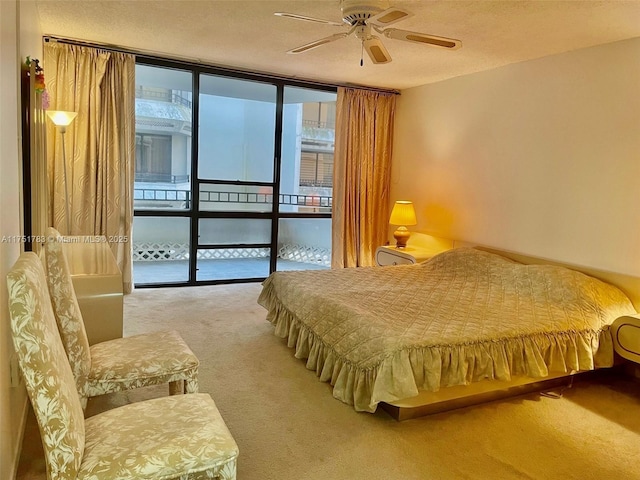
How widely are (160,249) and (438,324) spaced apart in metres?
3.64

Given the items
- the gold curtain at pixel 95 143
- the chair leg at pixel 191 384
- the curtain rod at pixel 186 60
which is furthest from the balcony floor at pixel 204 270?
the chair leg at pixel 191 384

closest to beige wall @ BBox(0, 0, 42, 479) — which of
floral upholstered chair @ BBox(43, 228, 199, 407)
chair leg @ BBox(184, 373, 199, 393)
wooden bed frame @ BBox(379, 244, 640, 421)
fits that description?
floral upholstered chair @ BBox(43, 228, 199, 407)

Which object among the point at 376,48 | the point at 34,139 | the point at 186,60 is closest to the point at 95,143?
the point at 186,60

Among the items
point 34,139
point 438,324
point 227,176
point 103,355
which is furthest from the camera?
point 227,176

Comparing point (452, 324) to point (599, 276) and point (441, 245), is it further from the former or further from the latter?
point (441, 245)

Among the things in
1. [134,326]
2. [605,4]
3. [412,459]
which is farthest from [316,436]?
[605,4]

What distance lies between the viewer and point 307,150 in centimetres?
588

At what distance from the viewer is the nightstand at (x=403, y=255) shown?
480cm

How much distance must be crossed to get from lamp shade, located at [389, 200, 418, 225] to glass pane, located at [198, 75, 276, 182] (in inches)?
62.7

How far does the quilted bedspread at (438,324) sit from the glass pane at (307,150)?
2.12 m

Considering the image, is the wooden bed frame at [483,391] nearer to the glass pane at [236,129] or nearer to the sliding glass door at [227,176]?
the sliding glass door at [227,176]

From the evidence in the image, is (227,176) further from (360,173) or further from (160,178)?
(360,173)

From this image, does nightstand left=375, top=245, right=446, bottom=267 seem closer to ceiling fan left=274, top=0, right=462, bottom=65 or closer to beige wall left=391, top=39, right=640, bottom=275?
beige wall left=391, top=39, right=640, bottom=275

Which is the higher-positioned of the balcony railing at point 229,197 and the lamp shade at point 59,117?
the lamp shade at point 59,117
